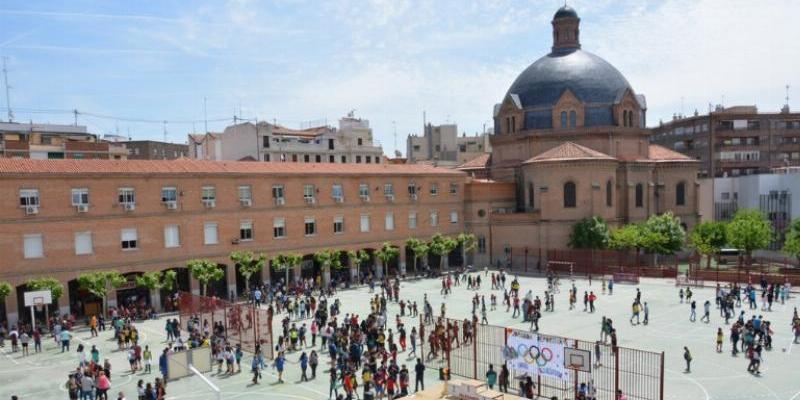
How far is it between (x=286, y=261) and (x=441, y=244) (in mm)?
15772

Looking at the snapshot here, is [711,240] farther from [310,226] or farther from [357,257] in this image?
[310,226]

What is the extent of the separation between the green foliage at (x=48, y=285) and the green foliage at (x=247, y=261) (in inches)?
449

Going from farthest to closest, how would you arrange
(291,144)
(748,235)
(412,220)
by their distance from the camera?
(291,144)
(412,220)
(748,235)

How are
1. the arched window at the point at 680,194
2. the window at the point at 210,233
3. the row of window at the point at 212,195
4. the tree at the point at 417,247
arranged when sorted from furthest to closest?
the arched window at the point at 680,194
the tree at the point at 417,247
the window at the point at 210,233
the row of window at the point at 212,195

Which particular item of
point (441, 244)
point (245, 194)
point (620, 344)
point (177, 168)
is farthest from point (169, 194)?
point (620, 344)

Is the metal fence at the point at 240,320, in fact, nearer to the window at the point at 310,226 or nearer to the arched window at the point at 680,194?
the window at the point at 310,226

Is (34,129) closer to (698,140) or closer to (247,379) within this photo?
(247,379)

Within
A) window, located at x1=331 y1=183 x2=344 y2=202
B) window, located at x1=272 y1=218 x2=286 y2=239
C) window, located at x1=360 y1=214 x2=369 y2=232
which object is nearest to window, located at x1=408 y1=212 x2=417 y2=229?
window, located at x1=360 y1=214 x2=369 y2=232

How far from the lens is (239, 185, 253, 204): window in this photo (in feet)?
160

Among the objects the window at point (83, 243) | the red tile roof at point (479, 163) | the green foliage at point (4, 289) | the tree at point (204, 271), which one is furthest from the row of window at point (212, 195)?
the red tile roof at point (479, 163)

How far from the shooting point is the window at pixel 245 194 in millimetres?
48875

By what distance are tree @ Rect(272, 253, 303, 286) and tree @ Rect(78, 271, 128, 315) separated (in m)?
11.1

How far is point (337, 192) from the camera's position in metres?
54.7

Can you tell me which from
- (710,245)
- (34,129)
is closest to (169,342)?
(710,245)
